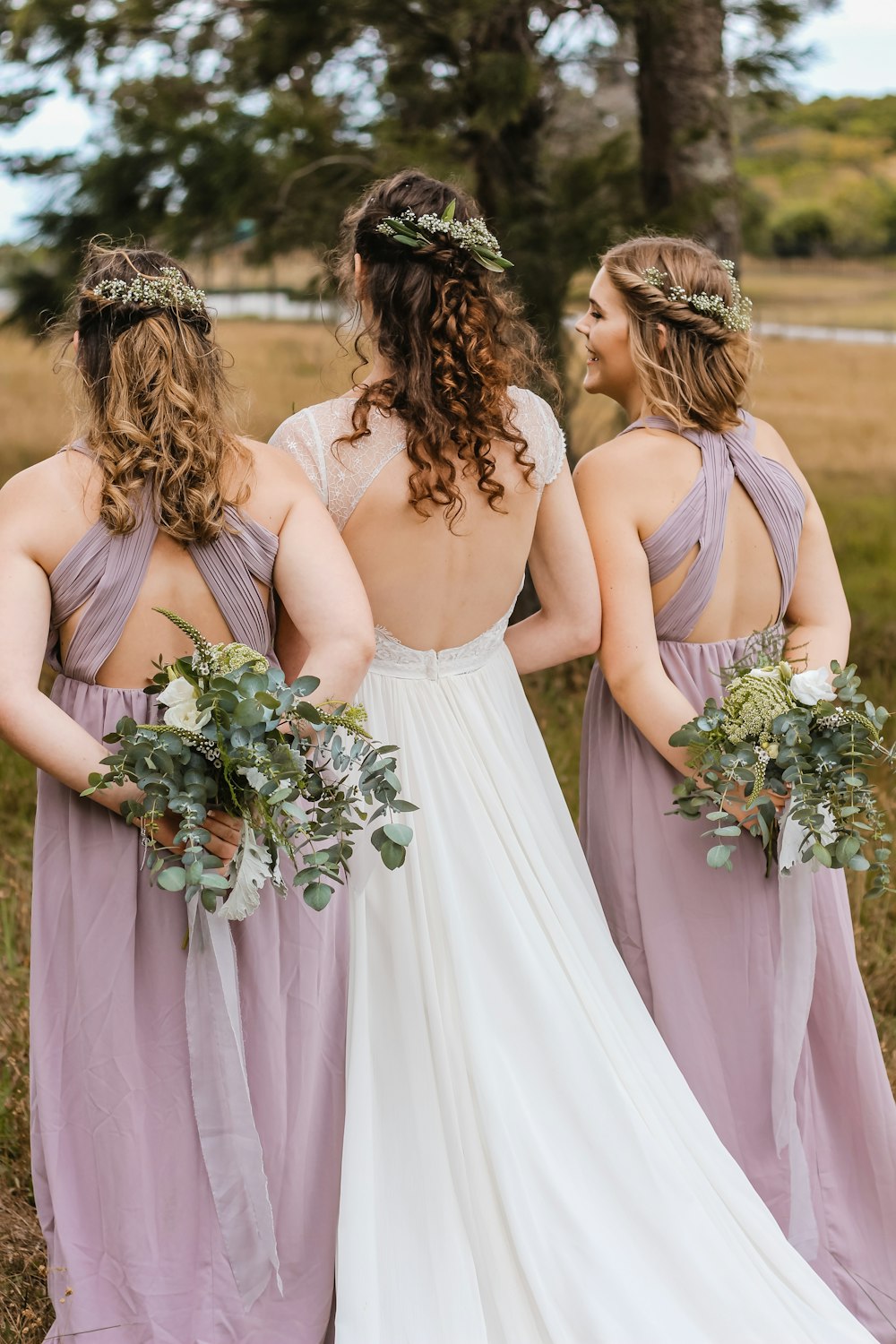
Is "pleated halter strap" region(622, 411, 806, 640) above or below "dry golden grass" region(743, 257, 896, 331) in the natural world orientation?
below

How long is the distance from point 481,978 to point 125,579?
1.06 metres

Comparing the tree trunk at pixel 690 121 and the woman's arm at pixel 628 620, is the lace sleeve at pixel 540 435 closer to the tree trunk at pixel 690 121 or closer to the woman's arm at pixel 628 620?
the woman's arm at pixel 628 620

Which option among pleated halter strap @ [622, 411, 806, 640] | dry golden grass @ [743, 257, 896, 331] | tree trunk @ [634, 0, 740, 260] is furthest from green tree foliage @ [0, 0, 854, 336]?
dry golden grass @ [743, 257, 896, 331]

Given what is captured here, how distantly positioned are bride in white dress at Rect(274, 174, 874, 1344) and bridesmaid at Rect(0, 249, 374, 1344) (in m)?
0.19

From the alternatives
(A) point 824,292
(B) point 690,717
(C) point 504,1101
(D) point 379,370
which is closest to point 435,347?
(D) point 379,370

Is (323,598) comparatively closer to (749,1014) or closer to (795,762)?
(795,762)

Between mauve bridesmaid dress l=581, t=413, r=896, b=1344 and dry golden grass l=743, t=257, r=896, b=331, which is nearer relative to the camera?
mauve bridesmaid dress l=581, t=413, r=896, b=1344

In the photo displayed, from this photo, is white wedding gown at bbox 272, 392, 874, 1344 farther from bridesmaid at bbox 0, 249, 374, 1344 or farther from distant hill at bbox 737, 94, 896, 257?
distant hill at bbox 737, 94, 896, 257

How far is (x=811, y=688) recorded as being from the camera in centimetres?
262

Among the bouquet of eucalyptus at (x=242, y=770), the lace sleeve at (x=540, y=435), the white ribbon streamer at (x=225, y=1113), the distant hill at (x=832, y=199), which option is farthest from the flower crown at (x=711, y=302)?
the distant hill at (x=832, y=199)

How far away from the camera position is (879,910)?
4.80 meters

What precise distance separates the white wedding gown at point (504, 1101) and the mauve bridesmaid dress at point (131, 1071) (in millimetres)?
179

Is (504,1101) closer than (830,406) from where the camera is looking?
Yes

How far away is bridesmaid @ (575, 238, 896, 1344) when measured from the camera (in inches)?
116
